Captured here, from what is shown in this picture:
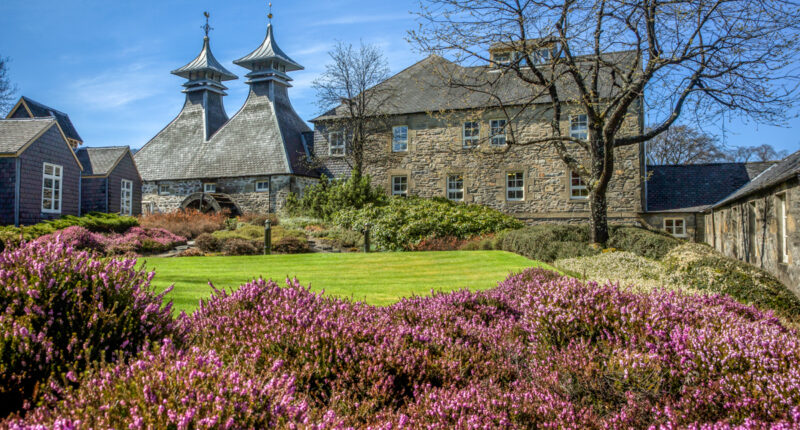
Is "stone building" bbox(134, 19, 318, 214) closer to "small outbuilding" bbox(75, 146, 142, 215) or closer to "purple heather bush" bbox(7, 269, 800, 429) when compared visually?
"small outbuilding" bbox(75, 146, 142, 215)

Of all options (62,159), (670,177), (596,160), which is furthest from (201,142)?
(670,177)

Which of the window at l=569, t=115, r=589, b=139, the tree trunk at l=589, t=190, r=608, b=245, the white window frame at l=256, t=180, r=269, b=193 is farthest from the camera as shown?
the white window frame at l=256, t=180, r=269, b=193

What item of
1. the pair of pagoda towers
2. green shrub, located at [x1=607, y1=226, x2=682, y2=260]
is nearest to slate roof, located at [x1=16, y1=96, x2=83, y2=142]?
the pair of pagoda towers

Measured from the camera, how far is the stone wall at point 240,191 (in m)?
28.2

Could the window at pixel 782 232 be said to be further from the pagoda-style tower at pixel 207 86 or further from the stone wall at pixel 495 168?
the pagoda-style tower at pixel 207 86

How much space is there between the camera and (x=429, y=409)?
321 centimetres

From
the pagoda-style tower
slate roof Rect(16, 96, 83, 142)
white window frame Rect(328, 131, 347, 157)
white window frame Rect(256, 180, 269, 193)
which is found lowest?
white window frame Rect(256, 180, 269, 193)

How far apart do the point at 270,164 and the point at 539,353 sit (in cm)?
2606

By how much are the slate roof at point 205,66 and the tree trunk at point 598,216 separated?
28.5 m

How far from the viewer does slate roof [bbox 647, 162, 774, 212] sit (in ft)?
81.2

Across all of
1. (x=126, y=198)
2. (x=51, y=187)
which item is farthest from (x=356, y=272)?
(x=126, y=198)

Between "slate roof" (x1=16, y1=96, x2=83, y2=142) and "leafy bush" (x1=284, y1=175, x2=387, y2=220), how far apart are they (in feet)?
42.8

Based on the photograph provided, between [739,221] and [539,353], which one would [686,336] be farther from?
[739,221]

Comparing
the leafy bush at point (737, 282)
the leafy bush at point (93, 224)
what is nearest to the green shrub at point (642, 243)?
the leafy bush at point (737, 282)
